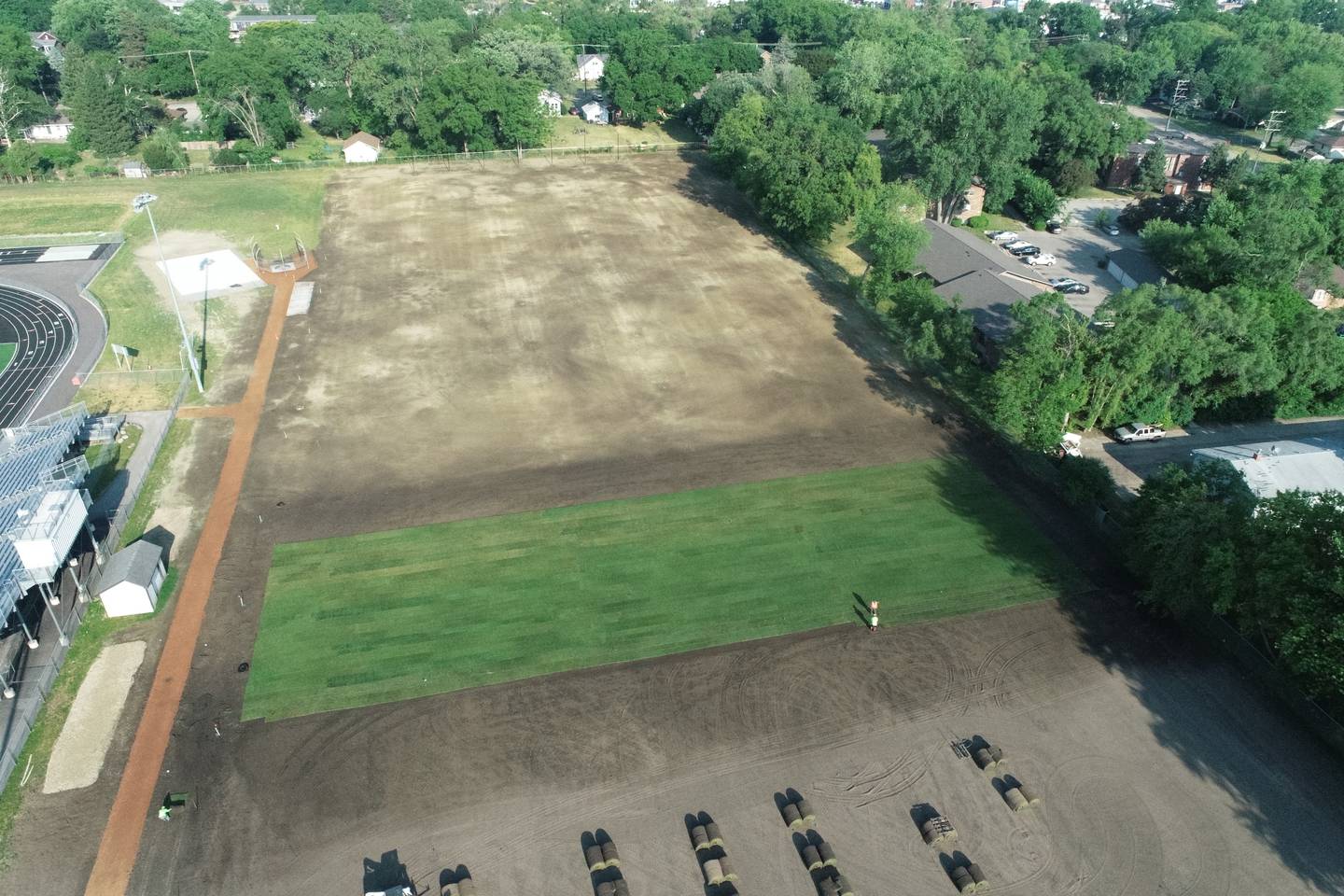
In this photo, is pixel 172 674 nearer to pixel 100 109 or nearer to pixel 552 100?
pixel 100 109

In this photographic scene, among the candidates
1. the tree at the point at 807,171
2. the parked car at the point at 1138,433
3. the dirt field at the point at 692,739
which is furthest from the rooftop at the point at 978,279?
the dirt field at the point at 692,739

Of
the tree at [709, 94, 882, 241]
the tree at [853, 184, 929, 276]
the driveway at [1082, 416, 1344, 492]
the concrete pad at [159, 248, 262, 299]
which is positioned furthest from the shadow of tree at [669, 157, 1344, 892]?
the concrete pad at [159, 248, 262, 299]

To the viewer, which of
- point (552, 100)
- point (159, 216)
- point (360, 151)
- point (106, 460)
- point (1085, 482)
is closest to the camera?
point (1085, 482)

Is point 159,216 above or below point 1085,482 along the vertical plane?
above

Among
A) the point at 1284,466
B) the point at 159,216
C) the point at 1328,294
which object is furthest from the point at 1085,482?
the point at 159,216

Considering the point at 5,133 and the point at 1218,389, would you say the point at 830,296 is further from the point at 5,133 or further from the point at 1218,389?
the point at 5,133

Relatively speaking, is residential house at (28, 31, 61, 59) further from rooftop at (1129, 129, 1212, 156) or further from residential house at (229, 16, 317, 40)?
rooftop at (1129, 129, 1212, 156)

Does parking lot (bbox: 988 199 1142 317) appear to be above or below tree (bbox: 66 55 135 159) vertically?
below
